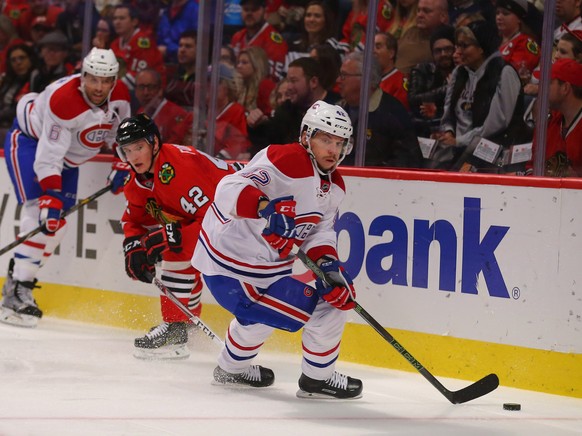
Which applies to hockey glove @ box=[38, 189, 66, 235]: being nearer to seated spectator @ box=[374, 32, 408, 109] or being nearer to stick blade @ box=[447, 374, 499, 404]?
seated spectator @ box=[374, 32, 408, 109]

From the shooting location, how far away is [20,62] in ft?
21.7

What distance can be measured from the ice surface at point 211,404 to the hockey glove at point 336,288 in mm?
361

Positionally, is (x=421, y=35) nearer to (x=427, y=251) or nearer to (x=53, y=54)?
(x=427, y=251)

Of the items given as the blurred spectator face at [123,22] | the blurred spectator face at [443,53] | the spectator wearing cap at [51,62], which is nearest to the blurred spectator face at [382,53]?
the blurred spectator face at [443,53]

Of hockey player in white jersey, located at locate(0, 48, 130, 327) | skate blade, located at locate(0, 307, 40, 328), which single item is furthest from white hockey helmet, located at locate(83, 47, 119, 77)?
skate blade, located at locate(0, 307, 40, 328)

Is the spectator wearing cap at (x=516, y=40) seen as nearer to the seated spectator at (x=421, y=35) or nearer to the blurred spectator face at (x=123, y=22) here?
the seated spectator at (x=421, y=35)

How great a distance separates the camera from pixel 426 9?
495cm

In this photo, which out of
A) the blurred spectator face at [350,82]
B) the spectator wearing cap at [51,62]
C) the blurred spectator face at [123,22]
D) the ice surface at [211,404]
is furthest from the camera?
the spectator wearing cap at [51,62]

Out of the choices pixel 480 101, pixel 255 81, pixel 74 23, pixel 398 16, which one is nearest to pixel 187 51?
pixel 255 81

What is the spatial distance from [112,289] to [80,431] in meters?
2.38

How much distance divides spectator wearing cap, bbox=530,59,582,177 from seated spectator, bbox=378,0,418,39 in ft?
2.41

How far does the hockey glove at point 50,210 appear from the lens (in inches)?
215

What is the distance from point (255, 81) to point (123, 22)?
3.15 ft

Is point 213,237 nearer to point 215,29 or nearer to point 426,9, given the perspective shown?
point 426,9
